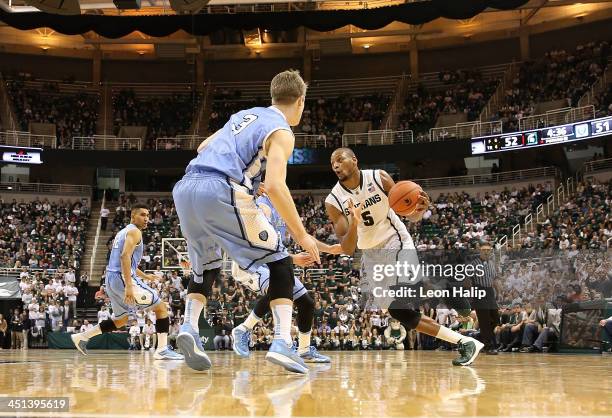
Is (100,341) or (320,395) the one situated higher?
(320,395)

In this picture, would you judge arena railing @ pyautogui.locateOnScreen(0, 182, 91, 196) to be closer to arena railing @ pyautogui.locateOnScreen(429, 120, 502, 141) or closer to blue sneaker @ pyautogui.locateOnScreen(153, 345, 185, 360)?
arena railing @ pyautogui.locateOnScreen(429, 120, 502, 141)

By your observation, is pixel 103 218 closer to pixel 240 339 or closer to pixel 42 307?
pixel 42 307

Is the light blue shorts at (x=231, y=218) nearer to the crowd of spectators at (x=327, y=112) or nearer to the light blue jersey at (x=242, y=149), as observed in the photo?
the light blue jersey at (x=242, y=149)

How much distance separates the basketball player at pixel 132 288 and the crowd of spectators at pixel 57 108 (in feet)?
76.5

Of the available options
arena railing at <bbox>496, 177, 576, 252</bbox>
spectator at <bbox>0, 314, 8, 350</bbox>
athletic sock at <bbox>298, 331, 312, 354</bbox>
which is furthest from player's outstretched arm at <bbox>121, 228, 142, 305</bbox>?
arena railing at <bbox>496, 177, 576, 252</bbox>

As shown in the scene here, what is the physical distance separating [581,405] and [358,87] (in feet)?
106

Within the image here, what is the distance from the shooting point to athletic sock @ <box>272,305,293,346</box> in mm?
4270

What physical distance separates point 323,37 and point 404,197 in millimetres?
28253

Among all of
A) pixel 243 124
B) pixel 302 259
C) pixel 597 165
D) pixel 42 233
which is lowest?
pixel 302 259

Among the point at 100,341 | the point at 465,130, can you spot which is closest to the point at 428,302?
the point at 100,341

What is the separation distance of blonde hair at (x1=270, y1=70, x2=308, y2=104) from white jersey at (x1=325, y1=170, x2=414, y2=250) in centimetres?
178

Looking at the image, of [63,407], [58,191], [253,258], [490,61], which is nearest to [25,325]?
[58,191]

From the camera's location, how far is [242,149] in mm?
4492

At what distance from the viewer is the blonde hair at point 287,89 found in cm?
466
